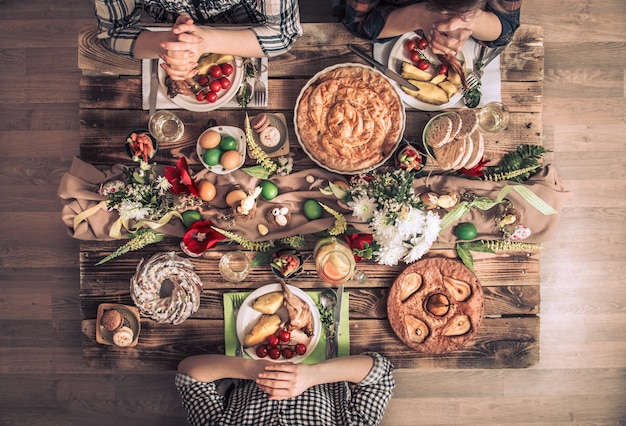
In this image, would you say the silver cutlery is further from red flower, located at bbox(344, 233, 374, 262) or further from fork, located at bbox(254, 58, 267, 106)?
fork, located at bbox(254, 58, 267, 106)

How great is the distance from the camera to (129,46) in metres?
1.64

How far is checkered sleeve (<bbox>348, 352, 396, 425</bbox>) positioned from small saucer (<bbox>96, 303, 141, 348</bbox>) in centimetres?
94

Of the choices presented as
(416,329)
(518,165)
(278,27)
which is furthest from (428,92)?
(416,329)

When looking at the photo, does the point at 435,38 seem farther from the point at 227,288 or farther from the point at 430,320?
the point at 227,288

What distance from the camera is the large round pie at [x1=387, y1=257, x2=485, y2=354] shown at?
1.72m

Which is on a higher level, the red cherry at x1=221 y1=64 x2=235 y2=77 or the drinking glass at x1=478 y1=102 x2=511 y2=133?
the red cherry at x1=221 y1=64 x2=235 y2=77

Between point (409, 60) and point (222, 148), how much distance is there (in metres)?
0.81

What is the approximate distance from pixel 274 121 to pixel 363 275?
0.72m

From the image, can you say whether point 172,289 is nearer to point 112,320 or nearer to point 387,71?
point 112,320

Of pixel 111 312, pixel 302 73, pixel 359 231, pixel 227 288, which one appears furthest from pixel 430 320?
pixel 111 312

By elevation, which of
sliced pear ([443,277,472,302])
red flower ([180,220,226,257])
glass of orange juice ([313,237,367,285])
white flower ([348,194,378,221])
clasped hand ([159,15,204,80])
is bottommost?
sliced pear ([443,277,472,302])

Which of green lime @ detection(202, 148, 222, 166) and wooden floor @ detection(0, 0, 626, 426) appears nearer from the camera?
green lime @ detection(202, 148, 222, 166)

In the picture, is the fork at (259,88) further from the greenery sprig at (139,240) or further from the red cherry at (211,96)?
the greenery sprig at (139,240)

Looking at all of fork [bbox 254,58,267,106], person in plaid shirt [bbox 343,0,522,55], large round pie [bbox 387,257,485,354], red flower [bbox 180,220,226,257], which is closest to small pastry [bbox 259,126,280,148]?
fork [bbox 254,58,267,106]
